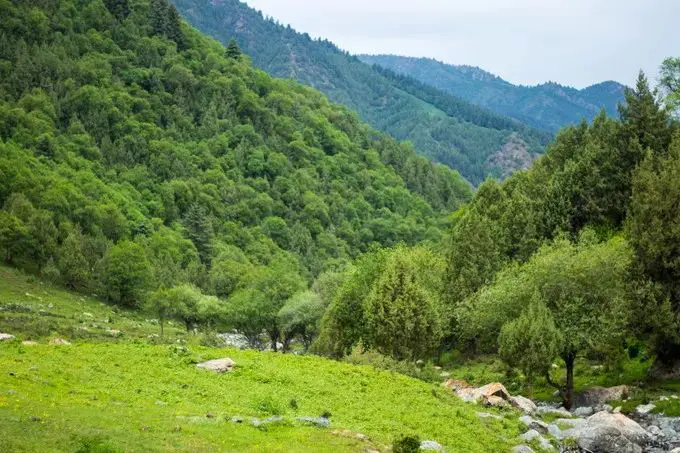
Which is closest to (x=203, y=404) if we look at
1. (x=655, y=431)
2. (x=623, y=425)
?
(x=623, y=425)

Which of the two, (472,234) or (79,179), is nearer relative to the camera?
(472,234)

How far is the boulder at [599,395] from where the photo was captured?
52.2 metres

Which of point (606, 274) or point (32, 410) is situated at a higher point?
point (606, 274)

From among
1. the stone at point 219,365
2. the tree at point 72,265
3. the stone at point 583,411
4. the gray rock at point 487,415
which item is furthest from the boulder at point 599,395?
the tree at point 72,265

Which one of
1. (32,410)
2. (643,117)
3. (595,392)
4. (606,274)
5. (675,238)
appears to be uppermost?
(643,117)

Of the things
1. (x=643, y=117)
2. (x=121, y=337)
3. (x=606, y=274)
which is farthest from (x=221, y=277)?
(x=606, y=274)

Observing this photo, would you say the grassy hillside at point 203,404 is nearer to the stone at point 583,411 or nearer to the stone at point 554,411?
the stone at point 554,411

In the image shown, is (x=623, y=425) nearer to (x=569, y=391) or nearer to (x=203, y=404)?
(x=569, y=391)

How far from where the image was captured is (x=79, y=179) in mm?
183125

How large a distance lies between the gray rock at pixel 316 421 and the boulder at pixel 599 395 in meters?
27.4

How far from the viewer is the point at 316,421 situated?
108 ft

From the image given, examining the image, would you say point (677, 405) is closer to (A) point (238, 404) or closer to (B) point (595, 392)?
(B) point (595, 392)

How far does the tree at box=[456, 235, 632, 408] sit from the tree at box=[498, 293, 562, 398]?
0.62m

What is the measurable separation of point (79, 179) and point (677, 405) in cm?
16481
